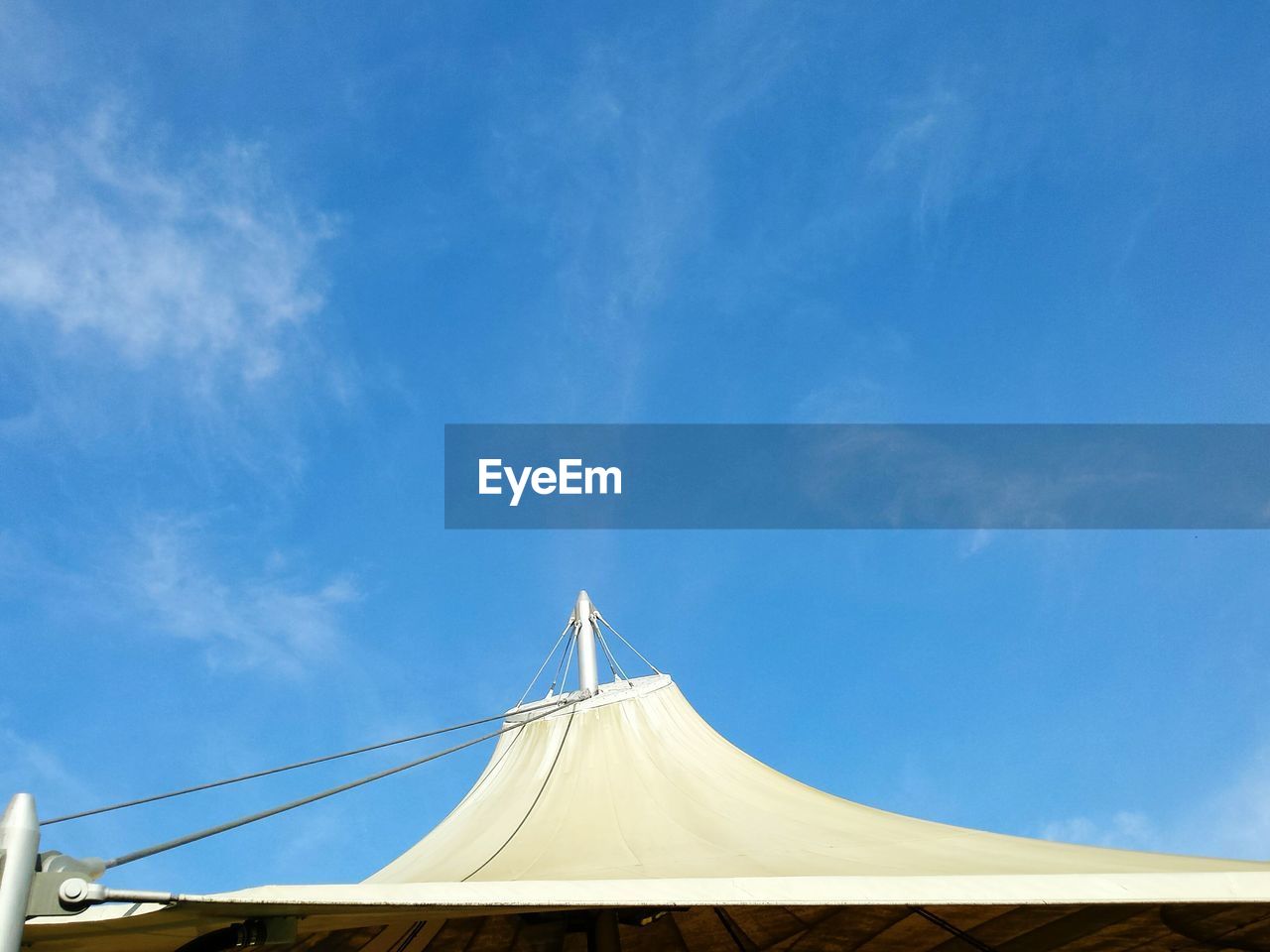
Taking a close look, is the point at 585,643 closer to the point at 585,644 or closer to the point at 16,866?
the point at 585,644

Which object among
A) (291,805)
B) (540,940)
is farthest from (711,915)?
(291,805)

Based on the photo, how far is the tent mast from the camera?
1020 centimetres

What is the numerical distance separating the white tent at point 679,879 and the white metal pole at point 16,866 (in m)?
0.91

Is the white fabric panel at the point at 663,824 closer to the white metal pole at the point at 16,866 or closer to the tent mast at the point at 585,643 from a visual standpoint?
the tent mast at the point at 585,643

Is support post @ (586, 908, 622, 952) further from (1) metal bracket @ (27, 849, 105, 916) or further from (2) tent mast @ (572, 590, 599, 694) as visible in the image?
(1) metal bracket @ (27, 849, 105, 916)

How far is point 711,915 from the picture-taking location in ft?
31.2

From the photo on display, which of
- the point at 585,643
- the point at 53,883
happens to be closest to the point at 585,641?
the point at 585,643

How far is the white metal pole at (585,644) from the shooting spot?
10.2 m

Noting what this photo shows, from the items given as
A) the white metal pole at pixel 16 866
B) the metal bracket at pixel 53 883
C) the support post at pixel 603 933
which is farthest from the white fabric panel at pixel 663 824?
the white metal pole at pixel 16 866

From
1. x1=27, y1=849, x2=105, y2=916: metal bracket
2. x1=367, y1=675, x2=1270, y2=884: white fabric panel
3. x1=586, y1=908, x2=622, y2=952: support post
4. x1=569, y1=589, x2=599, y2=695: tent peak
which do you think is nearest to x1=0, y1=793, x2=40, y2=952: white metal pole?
x1=27, y1=849, x2=105, y2=916: metal bracket

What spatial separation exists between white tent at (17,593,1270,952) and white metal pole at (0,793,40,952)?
0.91m

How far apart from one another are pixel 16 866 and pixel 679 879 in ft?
9.20

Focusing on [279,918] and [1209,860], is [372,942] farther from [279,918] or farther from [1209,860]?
[1209,860]

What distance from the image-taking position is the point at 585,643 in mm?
10609
